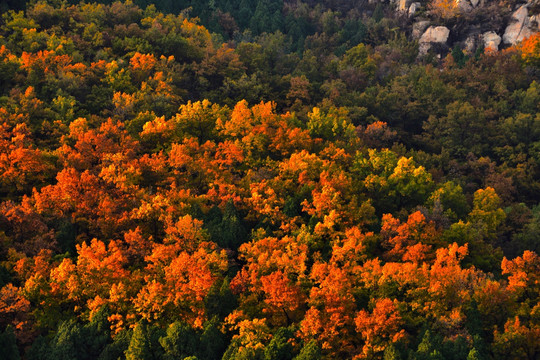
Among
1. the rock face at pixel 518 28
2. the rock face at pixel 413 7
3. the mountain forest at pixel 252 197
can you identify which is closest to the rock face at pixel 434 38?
the rock face at pixel 413 7

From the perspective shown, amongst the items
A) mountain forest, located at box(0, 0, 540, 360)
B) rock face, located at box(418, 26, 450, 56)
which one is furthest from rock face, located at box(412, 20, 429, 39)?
mountain forest, located at box(0, 0, 540, 360)

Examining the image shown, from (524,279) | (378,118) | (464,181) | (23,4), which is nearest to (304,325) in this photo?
(524,279)

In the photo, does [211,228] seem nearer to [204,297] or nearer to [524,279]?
[204,297]

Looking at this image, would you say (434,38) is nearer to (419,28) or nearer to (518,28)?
(419,28)

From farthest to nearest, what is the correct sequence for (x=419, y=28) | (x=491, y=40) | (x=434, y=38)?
(x=419, y=28), (x=434, y=38), (x=491, y=40)

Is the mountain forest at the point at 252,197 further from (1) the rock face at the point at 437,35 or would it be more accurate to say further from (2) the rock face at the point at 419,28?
(2) the rock face at the point at 419,28

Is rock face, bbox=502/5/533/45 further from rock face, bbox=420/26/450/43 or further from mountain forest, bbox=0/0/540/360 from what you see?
rock face, bbox=420/26/450/43

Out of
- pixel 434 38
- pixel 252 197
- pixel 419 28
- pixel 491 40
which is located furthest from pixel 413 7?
pixel 252 197
